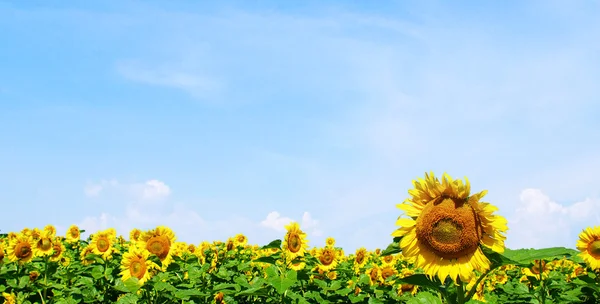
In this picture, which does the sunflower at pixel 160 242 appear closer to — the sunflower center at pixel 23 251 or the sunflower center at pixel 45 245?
the sunflower center at pixel 45 245

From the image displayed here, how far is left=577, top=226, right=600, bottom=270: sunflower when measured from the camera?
7715mm

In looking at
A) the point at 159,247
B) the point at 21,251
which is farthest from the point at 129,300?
the point at 21,251

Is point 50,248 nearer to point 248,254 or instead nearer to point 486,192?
point 248,254

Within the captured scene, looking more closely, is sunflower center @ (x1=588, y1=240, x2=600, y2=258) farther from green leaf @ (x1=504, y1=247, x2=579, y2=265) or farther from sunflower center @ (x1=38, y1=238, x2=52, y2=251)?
sunflower center @ (x1=38, y1=238, x2=52, y2=251)

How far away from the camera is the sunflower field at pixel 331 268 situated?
401 cm

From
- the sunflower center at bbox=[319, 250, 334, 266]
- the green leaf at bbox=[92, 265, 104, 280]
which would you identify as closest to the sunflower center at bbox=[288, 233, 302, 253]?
the sunflower center at bbox=[319, 250, 334, 266]

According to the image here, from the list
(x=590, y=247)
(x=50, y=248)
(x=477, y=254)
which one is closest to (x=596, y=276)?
(x=590, y=247)

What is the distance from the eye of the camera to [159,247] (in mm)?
7324

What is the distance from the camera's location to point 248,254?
13.3 meters

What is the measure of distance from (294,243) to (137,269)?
2.20 meters

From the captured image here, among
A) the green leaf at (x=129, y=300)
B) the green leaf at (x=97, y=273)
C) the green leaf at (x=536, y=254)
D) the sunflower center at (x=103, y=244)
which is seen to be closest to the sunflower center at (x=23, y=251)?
the sunflower center at (x=103, y=244)

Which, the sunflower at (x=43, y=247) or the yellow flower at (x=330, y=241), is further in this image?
the yellow flower at (x=330, y=241)

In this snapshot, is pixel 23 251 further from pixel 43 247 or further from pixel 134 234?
pixel 134 234

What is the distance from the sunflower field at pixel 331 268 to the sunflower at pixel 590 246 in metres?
0.01
